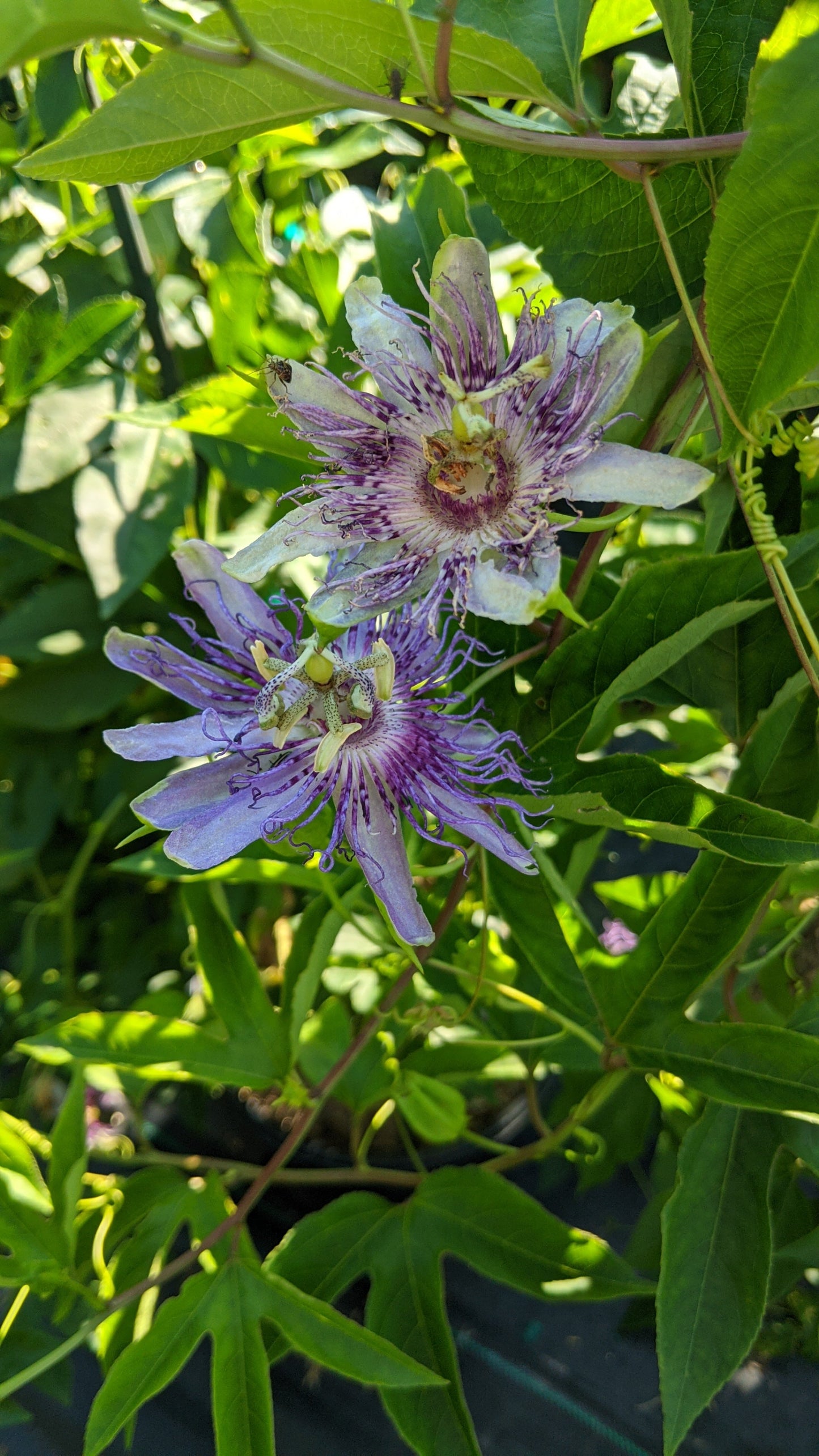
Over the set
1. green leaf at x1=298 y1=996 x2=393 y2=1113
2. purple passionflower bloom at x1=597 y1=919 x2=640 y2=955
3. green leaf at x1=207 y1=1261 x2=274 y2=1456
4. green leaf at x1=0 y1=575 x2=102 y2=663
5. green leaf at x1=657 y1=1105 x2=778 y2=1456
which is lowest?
purple passionflower bloom at x1=597 y1=919 x2=640 y2=955

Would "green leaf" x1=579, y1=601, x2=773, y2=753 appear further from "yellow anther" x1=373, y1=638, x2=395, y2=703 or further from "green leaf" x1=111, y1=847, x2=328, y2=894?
"green leaf" x1=111, y1=847, x2=328, y2=894

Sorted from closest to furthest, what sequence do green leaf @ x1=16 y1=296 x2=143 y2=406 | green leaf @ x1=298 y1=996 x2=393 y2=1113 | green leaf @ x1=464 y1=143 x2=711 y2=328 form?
1. green leaf @ x1=464 y1=143 x2=711 y2=328
2. green leaf @ x1=298 y1=996 x2=393 y2=1113
3. green leaf @ x1=16 y1=296 x2=143 y2=406

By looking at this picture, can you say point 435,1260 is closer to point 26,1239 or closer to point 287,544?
point 26,1239

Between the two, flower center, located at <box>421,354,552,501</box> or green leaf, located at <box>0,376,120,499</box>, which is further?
green leaf, located at <box>0,376,120,499</box>

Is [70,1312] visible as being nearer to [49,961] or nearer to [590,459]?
[49,961]

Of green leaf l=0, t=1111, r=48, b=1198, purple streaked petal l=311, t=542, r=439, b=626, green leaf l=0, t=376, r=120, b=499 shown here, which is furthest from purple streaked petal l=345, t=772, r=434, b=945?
green leaf l=0, t=376, r=120, b=499

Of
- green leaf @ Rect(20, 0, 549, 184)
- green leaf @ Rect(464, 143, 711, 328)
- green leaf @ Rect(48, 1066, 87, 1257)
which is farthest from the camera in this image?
green leaf @ Rect(48, 1066, 87, 1257)

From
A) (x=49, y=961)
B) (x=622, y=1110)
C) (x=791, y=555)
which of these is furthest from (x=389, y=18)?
(x=49, y=961)

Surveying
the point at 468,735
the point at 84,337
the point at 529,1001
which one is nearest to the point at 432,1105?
the point at 529,1001
